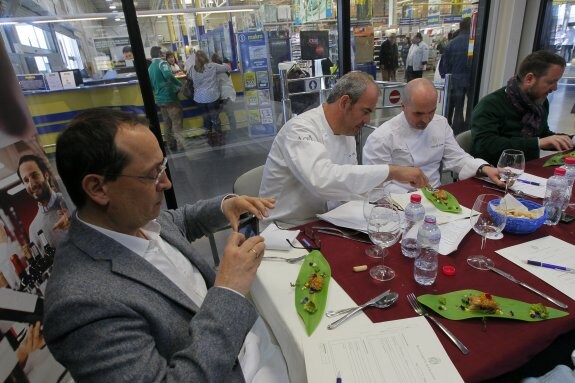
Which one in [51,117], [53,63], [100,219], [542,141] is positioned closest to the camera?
[100,219]

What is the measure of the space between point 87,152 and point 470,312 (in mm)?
1057

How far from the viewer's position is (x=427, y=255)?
108 centimetres

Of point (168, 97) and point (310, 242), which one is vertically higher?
point (168, 97)

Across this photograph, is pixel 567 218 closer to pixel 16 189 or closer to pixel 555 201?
pixel 555 201

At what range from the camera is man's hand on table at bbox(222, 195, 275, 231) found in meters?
1.29

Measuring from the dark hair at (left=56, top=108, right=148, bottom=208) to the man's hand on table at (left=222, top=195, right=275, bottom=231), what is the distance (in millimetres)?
552

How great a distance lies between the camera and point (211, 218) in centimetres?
140

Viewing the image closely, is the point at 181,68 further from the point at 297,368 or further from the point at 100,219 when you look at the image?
the point at 297,368

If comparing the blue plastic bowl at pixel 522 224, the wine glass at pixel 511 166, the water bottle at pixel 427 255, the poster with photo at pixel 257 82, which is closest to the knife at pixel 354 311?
the water bottle at pixel 427 255

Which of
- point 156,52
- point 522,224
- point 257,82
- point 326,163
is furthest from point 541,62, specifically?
point 156,52

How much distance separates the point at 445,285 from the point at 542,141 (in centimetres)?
186

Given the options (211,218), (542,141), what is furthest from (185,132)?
(542,141)

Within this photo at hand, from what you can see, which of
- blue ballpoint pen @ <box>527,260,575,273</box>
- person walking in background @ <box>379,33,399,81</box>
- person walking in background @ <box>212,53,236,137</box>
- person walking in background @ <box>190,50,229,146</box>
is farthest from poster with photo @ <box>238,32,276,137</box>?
blue ballpoint pen @ <box>527,260,575,273</box>

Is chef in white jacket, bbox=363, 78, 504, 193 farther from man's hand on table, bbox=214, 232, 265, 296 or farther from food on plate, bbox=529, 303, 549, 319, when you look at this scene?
man's hand on table, bbox=214, 232, 265, 296
